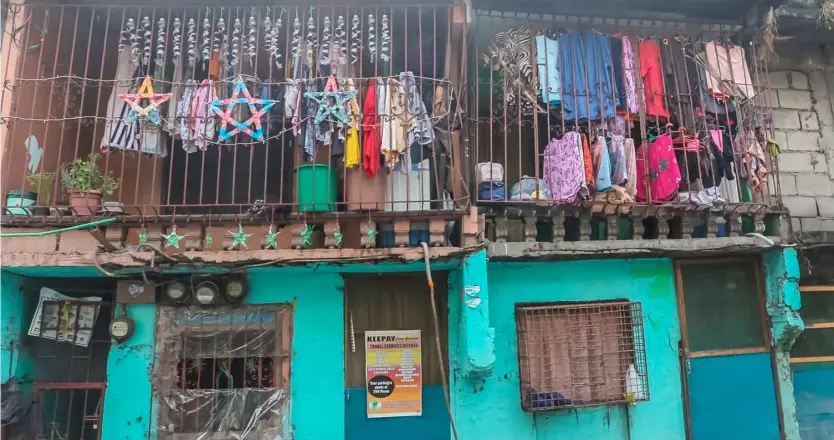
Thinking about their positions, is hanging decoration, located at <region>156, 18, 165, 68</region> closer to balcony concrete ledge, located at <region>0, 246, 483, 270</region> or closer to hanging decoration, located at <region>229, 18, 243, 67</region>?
hanging decoration, located at <region>229, 18, 243, 67</region>

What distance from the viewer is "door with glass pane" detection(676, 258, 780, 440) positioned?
20.3ft

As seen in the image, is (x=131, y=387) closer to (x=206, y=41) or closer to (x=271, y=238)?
(x=271, y=238)

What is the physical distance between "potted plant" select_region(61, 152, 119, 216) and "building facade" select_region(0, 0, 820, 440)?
3 cm

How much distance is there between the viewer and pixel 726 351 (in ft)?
20.8

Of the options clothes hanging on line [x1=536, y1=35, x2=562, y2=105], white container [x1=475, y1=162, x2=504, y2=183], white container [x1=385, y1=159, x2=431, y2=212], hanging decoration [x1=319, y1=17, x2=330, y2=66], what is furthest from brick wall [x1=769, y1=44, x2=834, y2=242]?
hanging decoration [x1=319, y1=17, x2=330, y2=66]

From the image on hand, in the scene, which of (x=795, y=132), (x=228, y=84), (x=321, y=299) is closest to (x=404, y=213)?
(x=321, y=299)

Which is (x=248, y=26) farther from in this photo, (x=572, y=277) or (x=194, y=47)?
(x=572, y=277)

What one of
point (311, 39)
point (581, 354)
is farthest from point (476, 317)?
point (311, 39)

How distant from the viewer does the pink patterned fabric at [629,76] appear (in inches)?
251

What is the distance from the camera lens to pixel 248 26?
6.18 meters

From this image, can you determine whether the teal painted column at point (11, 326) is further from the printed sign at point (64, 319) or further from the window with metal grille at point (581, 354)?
the window with metal grille at point (581, 354)

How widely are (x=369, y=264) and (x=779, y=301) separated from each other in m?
4.95

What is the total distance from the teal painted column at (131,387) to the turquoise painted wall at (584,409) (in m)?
3.43

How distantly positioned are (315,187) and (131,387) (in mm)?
3045
